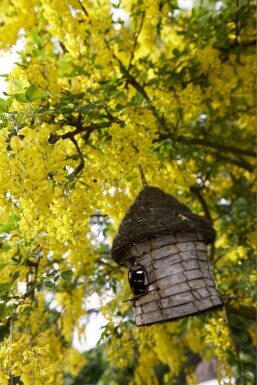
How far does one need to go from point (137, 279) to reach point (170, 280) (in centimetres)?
29

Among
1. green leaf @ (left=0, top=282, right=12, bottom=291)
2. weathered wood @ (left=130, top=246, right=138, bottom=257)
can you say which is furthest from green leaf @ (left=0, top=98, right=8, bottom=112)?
weathered wood @ (left=130, top=246, right=138, bottom=257)

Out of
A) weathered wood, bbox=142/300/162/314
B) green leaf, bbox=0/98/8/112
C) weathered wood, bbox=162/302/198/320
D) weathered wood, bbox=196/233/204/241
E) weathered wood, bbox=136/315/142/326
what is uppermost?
green leaf, bbox=0/98/8/112

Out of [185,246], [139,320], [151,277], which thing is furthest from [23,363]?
[185,246]

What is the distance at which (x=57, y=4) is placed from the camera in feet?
12.1

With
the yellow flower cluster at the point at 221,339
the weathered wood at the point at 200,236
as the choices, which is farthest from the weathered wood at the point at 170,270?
the yellow flower cluster at the point at 221,339

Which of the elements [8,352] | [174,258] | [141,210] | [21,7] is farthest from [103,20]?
[8,352]

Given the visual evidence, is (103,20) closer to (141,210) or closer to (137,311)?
(141,210)

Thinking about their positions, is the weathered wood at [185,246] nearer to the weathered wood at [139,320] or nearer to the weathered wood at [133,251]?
the weathered wood at [133,251]

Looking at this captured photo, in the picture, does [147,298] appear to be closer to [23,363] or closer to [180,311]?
[180,311]

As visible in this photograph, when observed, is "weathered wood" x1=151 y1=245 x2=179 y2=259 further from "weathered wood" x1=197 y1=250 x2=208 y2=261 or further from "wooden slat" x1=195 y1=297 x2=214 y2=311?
"wooden slat" x1=195 y1=297 x2=214 y2=311

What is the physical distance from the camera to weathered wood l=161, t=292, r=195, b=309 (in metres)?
2.10

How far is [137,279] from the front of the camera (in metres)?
2.40

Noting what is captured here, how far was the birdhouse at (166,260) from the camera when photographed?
2125mm

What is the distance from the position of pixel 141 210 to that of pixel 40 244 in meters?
0.55
